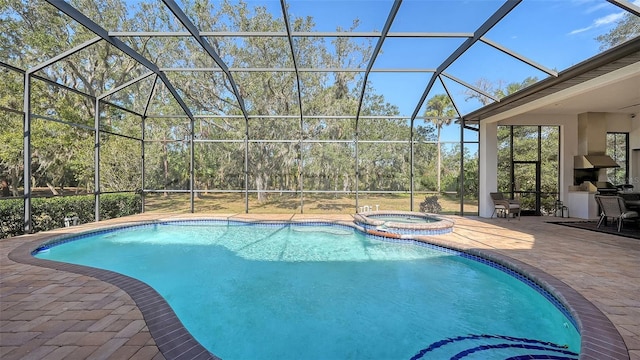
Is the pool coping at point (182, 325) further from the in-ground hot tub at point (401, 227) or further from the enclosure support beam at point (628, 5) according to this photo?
the enclosure support beam at point (628, 5)

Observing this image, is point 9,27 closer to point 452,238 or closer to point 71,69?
point 71,69

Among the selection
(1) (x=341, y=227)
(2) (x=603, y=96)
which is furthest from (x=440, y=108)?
(1) (x=341, y=227)

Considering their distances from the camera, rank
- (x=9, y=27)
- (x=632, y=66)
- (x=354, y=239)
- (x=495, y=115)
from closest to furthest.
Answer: (x=632, y=66) → (x=354, y=239) → (x=495, y=115) → (x=9, y=27)

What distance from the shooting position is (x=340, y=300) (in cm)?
382

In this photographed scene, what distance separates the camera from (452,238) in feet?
20.8

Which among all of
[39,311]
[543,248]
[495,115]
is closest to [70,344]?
[39,311]

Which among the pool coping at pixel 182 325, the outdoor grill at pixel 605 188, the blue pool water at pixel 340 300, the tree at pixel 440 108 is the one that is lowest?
the blue pool water at pixel 340 300

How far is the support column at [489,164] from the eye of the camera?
924 cm

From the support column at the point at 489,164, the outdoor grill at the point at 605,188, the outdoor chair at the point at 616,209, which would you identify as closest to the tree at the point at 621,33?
the outdoor chair at the point at 616,209

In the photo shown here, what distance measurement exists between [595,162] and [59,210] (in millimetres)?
14619

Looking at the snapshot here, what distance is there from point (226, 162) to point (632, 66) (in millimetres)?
13886

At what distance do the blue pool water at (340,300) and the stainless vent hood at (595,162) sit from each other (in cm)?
637

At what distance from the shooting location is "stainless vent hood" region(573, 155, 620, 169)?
851 centimetres

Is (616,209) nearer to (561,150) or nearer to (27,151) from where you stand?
(561,150)
